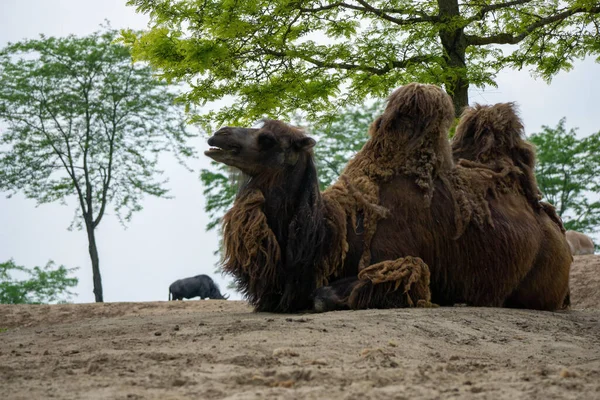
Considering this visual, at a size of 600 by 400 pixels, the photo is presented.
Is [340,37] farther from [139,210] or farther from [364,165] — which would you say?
[139,210]

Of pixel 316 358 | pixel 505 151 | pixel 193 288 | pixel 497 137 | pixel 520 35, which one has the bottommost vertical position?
pixel 316 358

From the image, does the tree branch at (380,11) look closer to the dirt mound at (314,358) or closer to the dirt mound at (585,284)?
the dirt mound at (585,284)

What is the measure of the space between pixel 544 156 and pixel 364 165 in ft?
84.2

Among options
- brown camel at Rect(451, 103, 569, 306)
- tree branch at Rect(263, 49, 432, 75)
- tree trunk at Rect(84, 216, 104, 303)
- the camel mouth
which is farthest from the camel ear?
tree trunk at Rect(84, 216, 104, 303)

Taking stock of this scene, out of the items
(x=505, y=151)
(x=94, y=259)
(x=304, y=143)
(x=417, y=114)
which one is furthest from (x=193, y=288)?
(x=304, y=143)

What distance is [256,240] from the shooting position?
6797 mm

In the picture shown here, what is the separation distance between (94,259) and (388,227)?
53.1 feet

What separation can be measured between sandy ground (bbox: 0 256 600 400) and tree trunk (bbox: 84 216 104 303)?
15.6 meters

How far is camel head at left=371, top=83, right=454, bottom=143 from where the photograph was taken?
7.70m

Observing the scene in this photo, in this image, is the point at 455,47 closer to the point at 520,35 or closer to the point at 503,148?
the point at 520,35

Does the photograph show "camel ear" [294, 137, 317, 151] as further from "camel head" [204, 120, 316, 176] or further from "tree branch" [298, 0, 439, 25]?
"tree branch" [298, 0, 439, 25]

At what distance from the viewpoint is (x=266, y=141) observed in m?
7.08

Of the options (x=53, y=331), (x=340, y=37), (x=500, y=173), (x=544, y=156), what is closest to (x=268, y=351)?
(x=53, y=331)

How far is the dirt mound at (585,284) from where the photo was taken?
1182 cm
